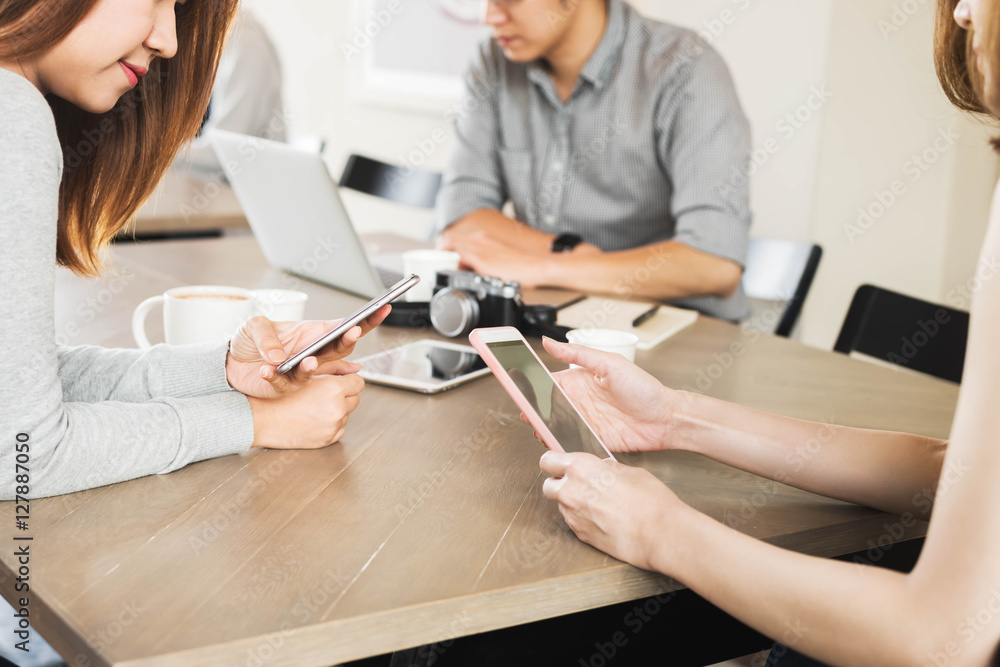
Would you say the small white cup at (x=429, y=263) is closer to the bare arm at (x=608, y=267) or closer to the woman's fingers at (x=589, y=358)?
the bare arm at (x=608, y=267)

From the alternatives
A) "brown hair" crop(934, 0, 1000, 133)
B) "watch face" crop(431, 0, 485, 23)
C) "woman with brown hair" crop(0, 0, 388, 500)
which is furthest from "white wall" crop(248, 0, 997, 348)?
"woman with brown hair" crop(0, 0, 388, 500)

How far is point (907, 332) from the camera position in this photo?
4.69ft

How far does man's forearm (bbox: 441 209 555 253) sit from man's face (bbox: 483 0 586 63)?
1.11ft

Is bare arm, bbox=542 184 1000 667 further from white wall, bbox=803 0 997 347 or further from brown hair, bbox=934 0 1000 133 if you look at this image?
white wall, bbox=803 0 997 347

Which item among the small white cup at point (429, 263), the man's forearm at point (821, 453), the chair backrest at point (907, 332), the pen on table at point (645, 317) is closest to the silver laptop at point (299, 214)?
the small white cup at point (429, 263)

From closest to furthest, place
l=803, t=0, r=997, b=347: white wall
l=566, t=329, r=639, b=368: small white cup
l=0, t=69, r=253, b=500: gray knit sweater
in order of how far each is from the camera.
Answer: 1. l=0, t=69, r=253, b=500: gray knit sweater
2. l=566, t=329, r=639, b=368: small white cup
3. l=803, t=0, r=997, b=347: white wall

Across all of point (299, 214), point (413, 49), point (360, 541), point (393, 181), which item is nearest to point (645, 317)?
point (299, 214)

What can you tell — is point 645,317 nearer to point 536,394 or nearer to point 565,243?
point 565,243

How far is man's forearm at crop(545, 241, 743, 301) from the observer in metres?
1.60

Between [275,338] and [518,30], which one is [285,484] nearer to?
[275,338]

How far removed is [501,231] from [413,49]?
2552 mm

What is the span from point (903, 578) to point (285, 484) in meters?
0.52

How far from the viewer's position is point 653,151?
6.26 ft

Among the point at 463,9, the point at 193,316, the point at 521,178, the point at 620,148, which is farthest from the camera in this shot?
the point at 463,9
